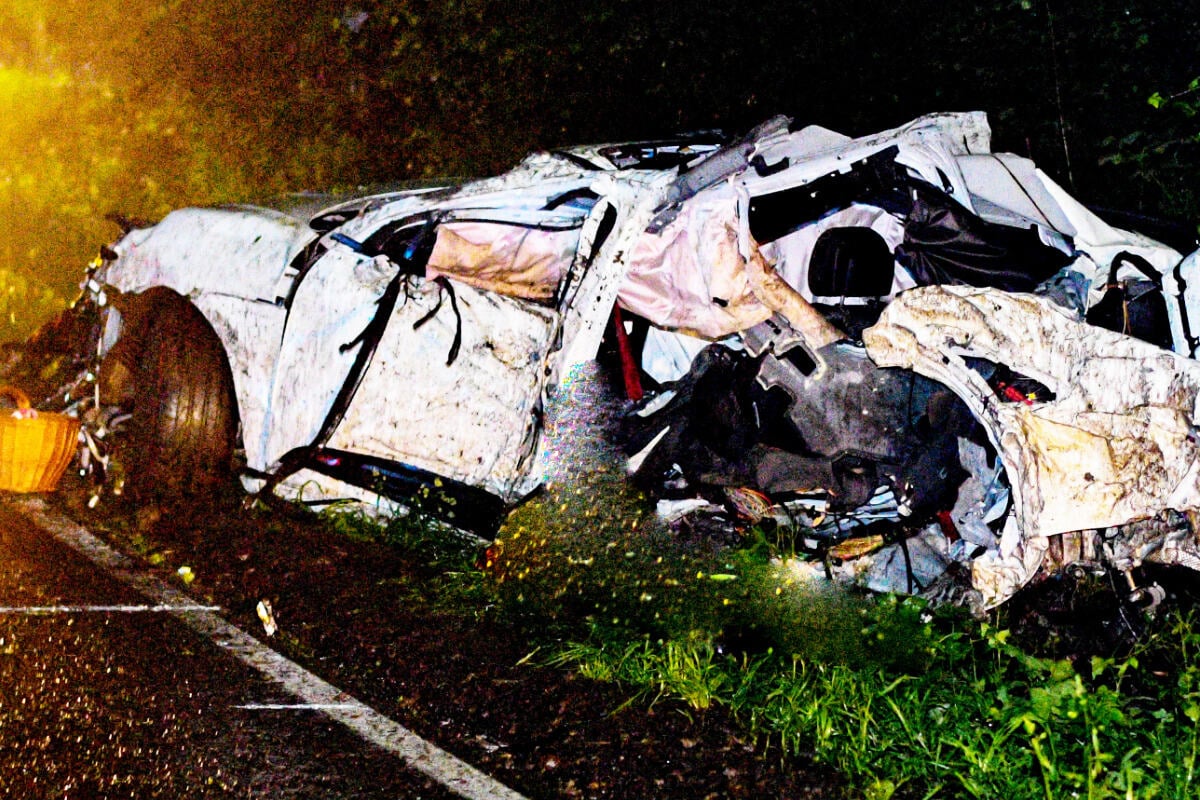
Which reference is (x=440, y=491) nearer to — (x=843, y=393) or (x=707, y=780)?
(x=843, y=393)

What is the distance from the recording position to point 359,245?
5.40 meters

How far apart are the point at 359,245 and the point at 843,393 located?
222cm

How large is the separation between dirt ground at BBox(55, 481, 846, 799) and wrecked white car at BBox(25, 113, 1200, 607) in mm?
302

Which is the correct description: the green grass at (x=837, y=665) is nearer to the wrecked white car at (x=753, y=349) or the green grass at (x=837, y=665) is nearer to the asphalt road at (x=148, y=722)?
the wrecked white car at (x=753, y=349)

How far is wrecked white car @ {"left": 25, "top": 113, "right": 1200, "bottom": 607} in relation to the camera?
13.0 feet

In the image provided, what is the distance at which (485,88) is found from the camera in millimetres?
10898

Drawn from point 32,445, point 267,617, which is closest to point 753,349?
point 267,617

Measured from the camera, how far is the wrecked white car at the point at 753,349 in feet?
13.0

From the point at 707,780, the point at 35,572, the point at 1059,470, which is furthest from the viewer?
the point at 35,572

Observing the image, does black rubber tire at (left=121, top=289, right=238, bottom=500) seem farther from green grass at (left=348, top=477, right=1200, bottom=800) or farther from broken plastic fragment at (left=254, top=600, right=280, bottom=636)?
broken plastic fragment at (left=254, top=600, right=280, bottom=636)

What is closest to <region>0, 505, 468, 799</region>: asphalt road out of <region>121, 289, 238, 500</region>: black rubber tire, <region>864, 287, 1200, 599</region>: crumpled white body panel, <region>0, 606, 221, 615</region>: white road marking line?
<region>0, 606, 221, 615</region>: white road marking line

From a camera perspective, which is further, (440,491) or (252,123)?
(252,123)

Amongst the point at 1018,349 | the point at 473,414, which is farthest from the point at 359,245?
the point at 1018,349

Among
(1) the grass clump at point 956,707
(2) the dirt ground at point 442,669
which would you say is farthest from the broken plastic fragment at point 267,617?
(1) the grass clump at point 956,707
